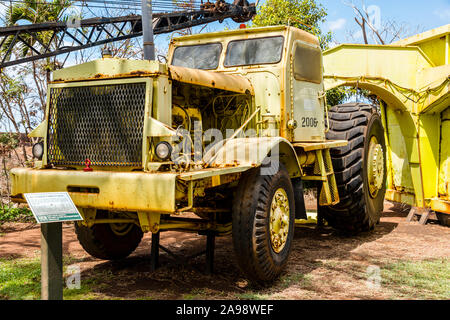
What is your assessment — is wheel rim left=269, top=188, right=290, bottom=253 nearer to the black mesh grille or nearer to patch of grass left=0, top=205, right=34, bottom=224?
the black mesh grille

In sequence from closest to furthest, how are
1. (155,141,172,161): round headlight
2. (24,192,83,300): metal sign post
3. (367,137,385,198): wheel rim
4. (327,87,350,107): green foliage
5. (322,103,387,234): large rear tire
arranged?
(24,192,83,300): metal sign post
(155,141,172,161): round headlight
(322,103,387,234): large rear tire
(367,137,385,198): wheel rim
(327,87,350,107): green foliage

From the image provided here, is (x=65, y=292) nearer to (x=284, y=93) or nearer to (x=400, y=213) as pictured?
(x=284, y=93)

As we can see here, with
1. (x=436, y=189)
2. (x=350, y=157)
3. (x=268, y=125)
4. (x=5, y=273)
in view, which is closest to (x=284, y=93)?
(x=268, y=125)

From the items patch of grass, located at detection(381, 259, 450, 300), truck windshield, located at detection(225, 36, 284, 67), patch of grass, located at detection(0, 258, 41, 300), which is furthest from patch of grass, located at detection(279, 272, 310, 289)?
truck windshield, located at detection(225, 36, 284, 67)

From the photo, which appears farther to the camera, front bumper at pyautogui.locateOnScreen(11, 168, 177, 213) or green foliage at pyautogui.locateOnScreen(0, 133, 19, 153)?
green foliage at pyautogui.locateOnScreen(0, 133, 19, 153)

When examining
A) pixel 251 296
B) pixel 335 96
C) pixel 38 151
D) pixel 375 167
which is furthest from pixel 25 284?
pixel 335 96

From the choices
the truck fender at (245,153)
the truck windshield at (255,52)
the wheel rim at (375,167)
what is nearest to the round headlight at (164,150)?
the truck fender at (245,153)

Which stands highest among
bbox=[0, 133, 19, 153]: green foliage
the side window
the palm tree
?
the palm tree

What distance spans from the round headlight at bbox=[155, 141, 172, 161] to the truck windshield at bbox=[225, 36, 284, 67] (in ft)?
7.36

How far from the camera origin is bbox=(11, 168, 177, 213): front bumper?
380 cm

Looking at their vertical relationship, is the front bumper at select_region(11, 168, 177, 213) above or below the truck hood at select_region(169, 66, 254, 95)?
below

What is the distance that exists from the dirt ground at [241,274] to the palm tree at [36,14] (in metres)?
4.20

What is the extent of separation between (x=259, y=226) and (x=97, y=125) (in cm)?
175

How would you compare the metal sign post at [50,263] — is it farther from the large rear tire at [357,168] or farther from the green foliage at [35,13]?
the green foliage at [35,13]
